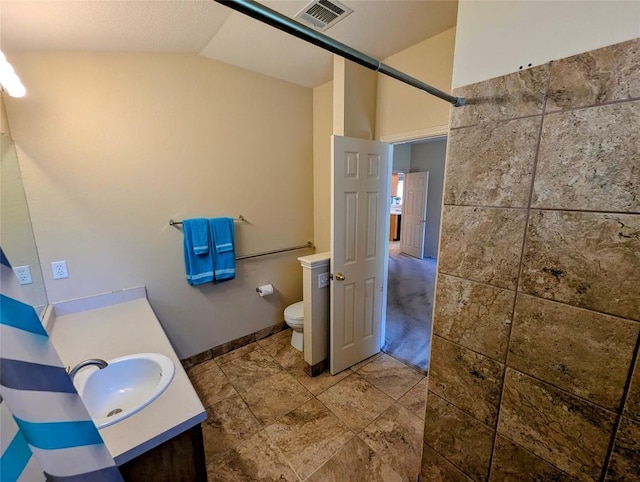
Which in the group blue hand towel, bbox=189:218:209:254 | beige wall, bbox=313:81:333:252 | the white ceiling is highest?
the white ceiling

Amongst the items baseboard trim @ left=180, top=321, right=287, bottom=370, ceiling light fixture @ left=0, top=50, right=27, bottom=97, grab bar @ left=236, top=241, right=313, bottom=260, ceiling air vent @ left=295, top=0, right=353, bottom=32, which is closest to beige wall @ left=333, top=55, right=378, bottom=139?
ceiling air vent @ left=295, top=0, right=353, bottom=32

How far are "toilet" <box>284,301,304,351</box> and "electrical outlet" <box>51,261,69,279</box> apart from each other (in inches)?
63.8

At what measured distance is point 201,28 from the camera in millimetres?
1645

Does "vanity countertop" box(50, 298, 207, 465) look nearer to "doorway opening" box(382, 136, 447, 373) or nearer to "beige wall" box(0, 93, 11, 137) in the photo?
"beige wall" box(0, 93, 11, 137)

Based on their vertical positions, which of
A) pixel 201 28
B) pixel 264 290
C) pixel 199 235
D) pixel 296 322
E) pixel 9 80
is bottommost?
pixel 296 322

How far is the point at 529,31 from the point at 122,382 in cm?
204

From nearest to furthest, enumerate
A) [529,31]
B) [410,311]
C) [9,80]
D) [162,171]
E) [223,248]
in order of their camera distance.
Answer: [529,31] < [9,80] < [162,171] < [223,248] < [410,311]

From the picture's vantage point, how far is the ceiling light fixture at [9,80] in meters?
1.21

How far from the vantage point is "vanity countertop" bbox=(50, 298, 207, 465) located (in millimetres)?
866

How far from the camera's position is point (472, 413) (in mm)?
951

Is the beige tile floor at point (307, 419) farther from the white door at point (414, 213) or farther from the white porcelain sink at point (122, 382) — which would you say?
the white door at point (414, 213)

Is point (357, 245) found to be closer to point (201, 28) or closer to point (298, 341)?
point (298, 341)

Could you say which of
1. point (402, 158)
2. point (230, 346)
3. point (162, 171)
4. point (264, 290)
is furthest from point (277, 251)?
point (402, 158)

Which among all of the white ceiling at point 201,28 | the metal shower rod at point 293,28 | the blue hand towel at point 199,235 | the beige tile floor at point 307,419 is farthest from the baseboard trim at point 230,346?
the metal shower rod at point 293,28
